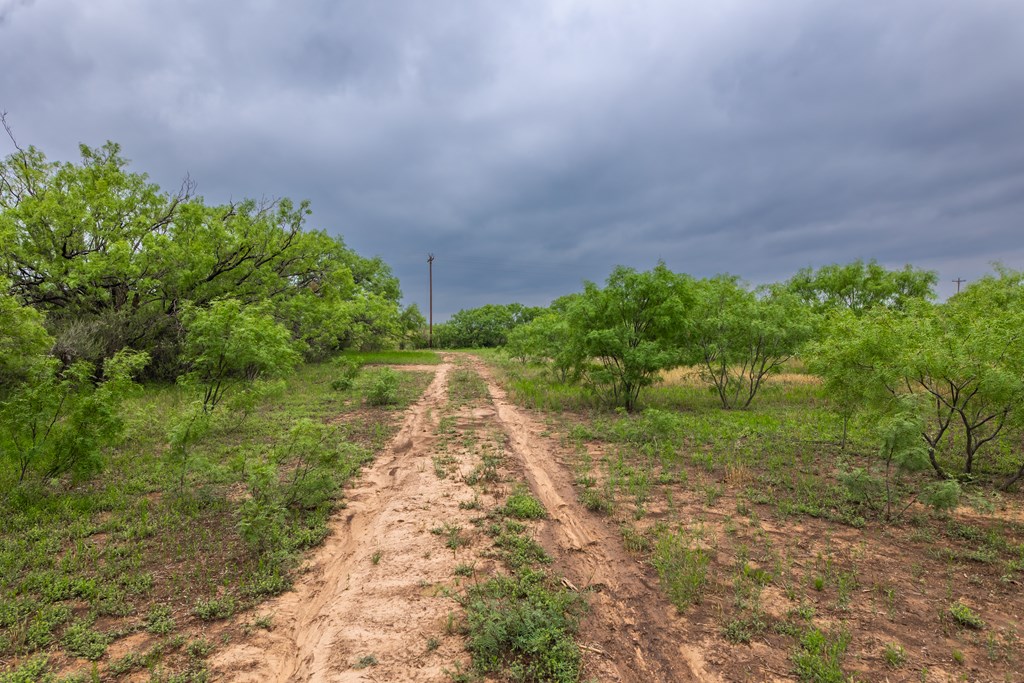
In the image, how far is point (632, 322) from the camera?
12750mm

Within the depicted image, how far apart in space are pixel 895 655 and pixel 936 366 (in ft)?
15.5

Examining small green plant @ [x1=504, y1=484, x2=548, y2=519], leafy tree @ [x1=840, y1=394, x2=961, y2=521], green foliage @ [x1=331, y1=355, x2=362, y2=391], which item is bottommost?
small green plant @ [x1=504, y1=484, x2=548, y2=519]

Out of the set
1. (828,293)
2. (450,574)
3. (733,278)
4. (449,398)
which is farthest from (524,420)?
(828,293)

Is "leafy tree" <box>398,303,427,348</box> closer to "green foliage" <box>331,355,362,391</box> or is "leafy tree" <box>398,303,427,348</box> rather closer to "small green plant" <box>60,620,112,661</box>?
"green foliage" <box>331,355,362,391</box>

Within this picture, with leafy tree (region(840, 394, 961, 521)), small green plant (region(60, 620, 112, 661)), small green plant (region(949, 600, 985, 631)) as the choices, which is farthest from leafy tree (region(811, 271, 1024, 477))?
small green plant (region(60, 620, 112, 661))

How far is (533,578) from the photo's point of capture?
14.4ft

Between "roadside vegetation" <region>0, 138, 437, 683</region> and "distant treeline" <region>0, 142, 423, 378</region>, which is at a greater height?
"distant treeline" <region>0, 142, 423, 378</region>

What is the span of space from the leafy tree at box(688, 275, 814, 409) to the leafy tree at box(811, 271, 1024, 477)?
4860 millimetres

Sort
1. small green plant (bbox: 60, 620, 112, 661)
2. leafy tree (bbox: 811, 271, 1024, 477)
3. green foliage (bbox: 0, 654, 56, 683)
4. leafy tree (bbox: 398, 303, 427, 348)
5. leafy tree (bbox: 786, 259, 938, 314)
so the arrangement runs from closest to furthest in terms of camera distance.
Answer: green foliage (bbox: 0, 654, 56, 683)
small green plant (bbox: 60, 620, 112, 661)
leafy tree (bbox: 811, 271, 1024, 477)
leafy tree (bbox: 786, 259, 938, 314)
leafy tree (bbox: 398, 303, 427, 348)

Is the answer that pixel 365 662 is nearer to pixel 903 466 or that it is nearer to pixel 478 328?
pixel 903 466

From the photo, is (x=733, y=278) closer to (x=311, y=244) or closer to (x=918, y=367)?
(x=918, y=367)

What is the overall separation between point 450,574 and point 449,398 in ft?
35.1

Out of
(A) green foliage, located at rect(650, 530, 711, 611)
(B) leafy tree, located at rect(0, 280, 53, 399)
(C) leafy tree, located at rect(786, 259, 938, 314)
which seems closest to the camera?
(A) green foliage, located at rect(650, 530, 711, 611)

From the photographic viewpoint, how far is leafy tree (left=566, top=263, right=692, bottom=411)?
12102 millimetres
